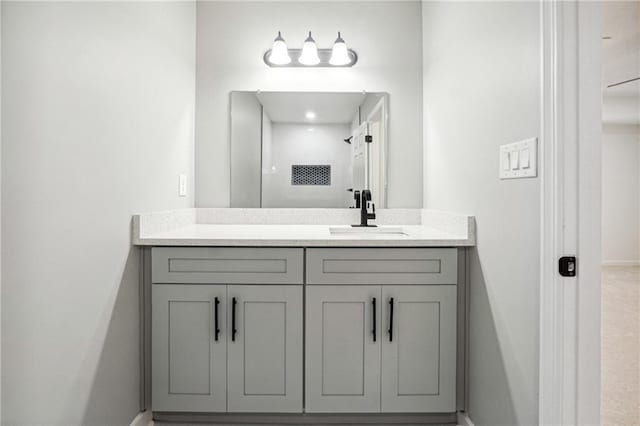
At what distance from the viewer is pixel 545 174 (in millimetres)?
1155

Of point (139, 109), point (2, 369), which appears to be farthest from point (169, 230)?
point (2, 369)

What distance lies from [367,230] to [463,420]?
3.32 ft

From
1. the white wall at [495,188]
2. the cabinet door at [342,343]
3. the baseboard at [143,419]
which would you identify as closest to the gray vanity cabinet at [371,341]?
the cabinet door at [342,343]

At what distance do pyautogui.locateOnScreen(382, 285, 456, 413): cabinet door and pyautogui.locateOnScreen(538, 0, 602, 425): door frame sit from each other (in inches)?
24.0

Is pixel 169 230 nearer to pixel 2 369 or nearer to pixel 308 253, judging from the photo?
pixel 308 253

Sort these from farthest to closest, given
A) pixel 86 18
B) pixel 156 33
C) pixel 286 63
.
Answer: pixel 286 63
pixel 156 33
pixel 86 18

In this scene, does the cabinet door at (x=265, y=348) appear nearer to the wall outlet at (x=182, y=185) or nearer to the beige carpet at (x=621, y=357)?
the wall outlet at (x=182, y=185)

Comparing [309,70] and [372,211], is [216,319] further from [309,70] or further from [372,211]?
[309,70]

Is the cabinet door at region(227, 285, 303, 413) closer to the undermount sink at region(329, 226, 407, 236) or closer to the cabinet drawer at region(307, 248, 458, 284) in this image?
the cabinet drawer at region(307, 248, 458, 284)

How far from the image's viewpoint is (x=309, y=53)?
91.2 inches

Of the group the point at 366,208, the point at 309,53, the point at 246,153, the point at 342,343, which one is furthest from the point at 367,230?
the point at 309,53

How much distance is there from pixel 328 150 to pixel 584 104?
149 centimetres

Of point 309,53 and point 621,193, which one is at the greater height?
point 309,53

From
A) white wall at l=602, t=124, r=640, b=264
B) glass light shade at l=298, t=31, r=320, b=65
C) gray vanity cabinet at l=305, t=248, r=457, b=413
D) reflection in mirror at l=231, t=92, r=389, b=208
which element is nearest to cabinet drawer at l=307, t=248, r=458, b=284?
gray vanity cabinet at l=305, t=248, r=457, b=413
